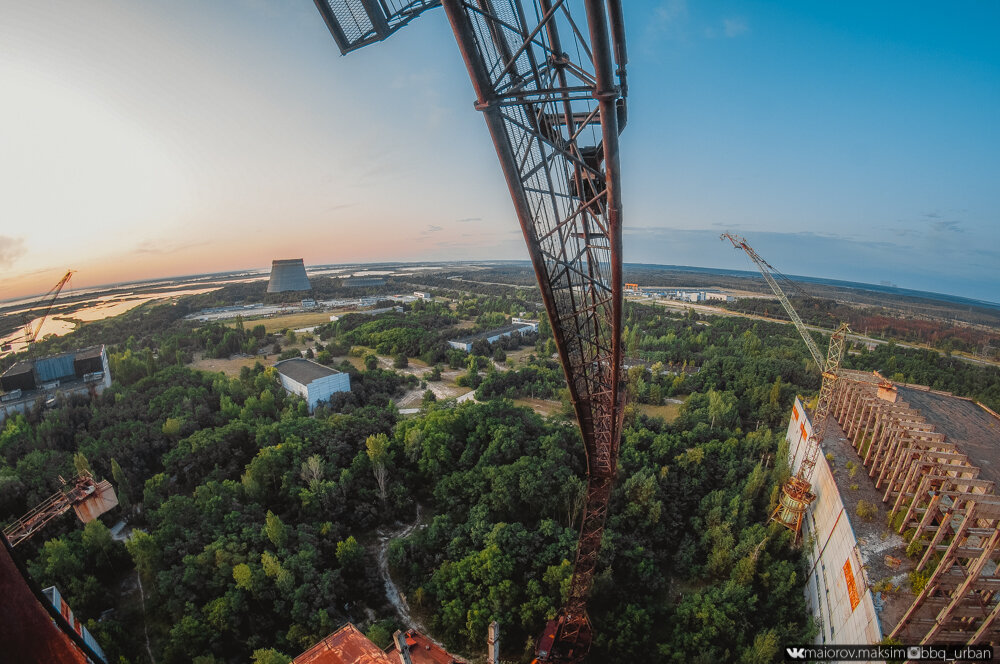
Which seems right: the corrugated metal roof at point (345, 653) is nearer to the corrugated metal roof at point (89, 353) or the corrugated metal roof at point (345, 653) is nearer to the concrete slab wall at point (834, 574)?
the concrete slab wall at point (834, 574)

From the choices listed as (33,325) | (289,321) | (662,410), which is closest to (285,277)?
(289,321)

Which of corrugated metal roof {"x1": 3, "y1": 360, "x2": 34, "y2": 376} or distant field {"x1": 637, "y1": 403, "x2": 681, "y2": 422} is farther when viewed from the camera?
distant field {"x1": 637, "y1": 403, "x2": 681, "y2": 422}

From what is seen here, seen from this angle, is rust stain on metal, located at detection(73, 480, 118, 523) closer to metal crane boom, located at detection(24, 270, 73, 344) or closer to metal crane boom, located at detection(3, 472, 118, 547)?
metal crane boom, located at detection(3, 472, 118, 547)

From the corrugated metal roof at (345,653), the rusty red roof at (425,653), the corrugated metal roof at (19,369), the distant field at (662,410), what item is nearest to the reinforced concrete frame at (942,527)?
the rusty red roof at (425,653)

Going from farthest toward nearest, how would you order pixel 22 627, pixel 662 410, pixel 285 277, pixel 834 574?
pixel 285 277, pixel 662 410, pixel 834 574, pixel 22 627

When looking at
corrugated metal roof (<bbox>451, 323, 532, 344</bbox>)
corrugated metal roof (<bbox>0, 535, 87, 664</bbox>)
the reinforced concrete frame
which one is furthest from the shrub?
corrugated metal roof (<bbox>451, 323, 532, 344</bbox>)

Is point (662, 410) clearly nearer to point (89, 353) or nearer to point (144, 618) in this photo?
point (144, 618)

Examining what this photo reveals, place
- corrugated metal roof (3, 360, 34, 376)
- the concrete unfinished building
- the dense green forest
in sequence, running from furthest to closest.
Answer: corrugated metal roof (3, 360, 34, 376), the dense green forest, the concrete unfinished building

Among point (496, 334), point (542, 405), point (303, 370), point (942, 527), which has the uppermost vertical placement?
point (942, 527)
